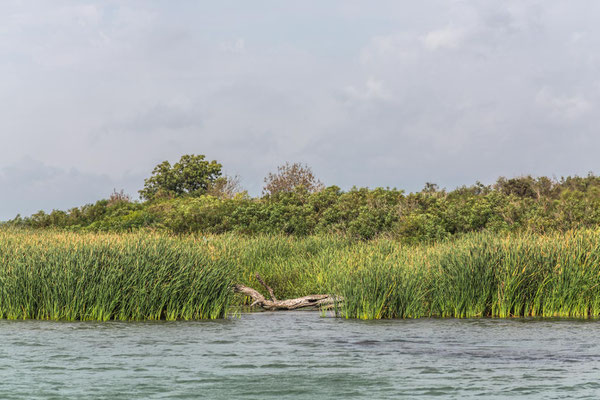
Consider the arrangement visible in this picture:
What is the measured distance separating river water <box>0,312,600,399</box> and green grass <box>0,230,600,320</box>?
35.6 inches

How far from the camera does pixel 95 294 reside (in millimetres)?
17688

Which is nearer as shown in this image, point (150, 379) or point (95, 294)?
point (150, 379)

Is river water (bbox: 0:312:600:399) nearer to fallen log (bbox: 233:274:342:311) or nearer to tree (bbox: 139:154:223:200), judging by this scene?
fallen log (bbox: 233:274:342:311)

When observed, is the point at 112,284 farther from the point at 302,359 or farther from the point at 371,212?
the point at 371,212

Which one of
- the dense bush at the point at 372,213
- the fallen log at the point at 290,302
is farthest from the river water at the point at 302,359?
the dense bush at the point at 372,213

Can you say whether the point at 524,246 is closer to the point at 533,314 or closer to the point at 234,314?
the point at 533,314

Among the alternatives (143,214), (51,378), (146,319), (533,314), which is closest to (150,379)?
(51,378)

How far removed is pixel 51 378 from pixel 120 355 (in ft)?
6.71

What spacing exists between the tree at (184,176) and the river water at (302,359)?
43562 millimetres

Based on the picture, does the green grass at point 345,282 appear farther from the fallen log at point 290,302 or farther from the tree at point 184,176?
the tree at point 184,176

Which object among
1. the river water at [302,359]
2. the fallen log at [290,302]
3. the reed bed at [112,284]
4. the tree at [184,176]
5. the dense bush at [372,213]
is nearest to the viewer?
the river water at [302,359]

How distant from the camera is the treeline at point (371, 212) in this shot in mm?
32219

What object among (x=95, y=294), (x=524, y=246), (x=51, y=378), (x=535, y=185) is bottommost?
(x=51, y=378)

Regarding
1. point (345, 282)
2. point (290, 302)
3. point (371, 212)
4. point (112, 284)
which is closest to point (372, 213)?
point (371, 212)
